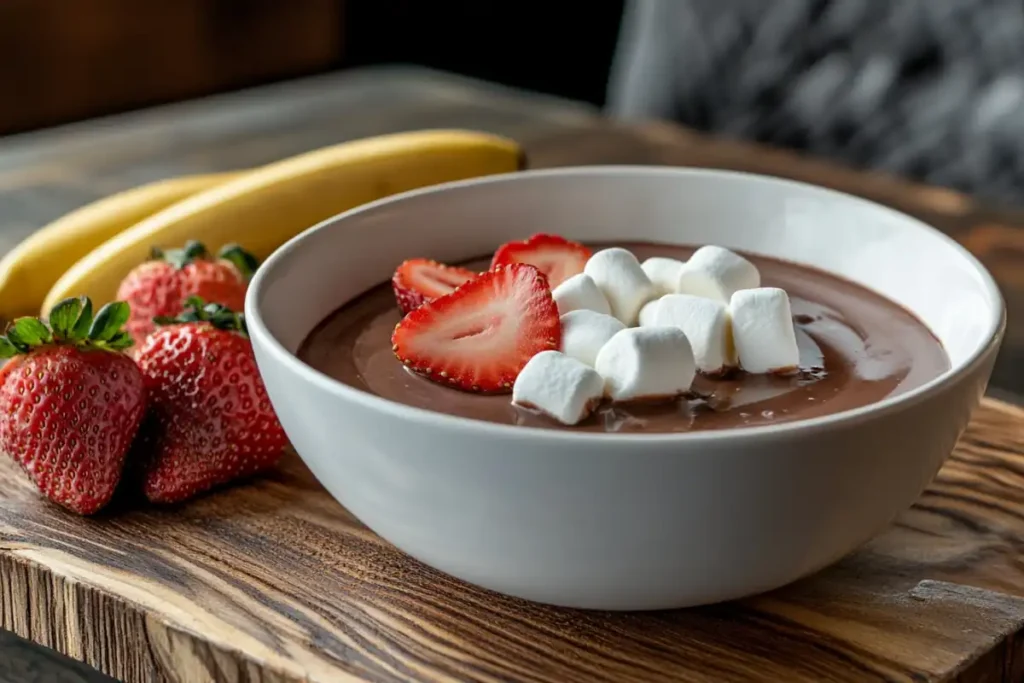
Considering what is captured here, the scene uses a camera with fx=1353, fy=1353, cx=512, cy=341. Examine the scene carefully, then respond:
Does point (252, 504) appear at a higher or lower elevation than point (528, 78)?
higher

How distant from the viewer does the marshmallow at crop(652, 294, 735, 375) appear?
3.59ft

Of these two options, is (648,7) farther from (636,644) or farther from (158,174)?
(636,644)

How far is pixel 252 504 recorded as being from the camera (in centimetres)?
119

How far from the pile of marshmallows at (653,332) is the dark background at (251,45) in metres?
3.08

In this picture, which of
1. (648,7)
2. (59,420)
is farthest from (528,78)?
(59,420)

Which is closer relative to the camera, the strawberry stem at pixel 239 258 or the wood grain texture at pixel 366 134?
the strawberry stem at pixel 239 258

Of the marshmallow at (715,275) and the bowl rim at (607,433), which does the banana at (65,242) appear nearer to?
the bowl rim at (607,433)

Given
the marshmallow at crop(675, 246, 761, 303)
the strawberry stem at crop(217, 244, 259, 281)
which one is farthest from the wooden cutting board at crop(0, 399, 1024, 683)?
the strawberry stem at crop(217, 244, 259, 281)

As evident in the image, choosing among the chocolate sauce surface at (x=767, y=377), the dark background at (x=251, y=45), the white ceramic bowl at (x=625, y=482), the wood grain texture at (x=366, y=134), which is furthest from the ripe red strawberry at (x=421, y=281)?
the dark background at (x=251, y=45)

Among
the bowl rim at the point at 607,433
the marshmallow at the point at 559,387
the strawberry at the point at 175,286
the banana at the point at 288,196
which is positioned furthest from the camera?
the banana at the point at 288,196

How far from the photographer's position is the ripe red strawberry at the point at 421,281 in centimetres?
125

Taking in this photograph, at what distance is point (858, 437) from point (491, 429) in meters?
0.25

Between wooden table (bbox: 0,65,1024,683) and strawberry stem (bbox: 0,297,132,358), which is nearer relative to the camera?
wooden table (bbox: 0,65,1024,683)

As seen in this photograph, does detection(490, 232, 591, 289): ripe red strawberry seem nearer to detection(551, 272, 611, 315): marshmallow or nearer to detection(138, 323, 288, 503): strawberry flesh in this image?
detection(551, 272, 611, 315): marshmallow
